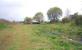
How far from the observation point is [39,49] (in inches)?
508

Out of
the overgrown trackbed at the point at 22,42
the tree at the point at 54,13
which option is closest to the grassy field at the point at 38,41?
the overgrown trackbed at the point at 22,42

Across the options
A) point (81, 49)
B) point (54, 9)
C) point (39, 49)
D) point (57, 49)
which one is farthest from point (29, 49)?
point (54, 9)

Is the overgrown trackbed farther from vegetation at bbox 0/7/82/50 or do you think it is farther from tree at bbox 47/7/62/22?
tree at bbox 47/7/62/22

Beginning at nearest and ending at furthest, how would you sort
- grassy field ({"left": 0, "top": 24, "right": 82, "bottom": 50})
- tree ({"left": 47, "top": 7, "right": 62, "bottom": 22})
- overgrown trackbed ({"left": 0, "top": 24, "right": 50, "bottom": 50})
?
overgrown trackbed ({"left": 0, "top": 24, "right": 50, "bottom": 50}) < grassy field ({"left": 0, "top": 24, "right": 82, "bottom": 50}) < tree ({"left": 47, "top": 7, "right": 62, "bottom": 22})

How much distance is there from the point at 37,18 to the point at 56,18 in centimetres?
1232

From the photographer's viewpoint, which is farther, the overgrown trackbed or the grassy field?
the grassy field

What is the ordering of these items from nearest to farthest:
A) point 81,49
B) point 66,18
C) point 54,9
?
point 81,49 → point 66,18 → point 54,9

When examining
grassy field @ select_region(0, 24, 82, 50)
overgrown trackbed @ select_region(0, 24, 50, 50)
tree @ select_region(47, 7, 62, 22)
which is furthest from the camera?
tree @ select_region(47, 7, 62, 22)

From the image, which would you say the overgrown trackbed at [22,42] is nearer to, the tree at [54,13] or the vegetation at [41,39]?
the vegetation at [41,39]

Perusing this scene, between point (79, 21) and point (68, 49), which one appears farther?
point (79, 21)

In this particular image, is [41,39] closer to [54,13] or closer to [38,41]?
[38,41]

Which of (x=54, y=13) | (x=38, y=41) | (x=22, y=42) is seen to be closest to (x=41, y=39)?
(x=38, y=41)

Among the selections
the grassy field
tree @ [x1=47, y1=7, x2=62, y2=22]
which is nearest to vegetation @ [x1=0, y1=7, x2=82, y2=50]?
the grassy field

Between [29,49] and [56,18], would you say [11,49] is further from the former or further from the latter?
[56,18]
